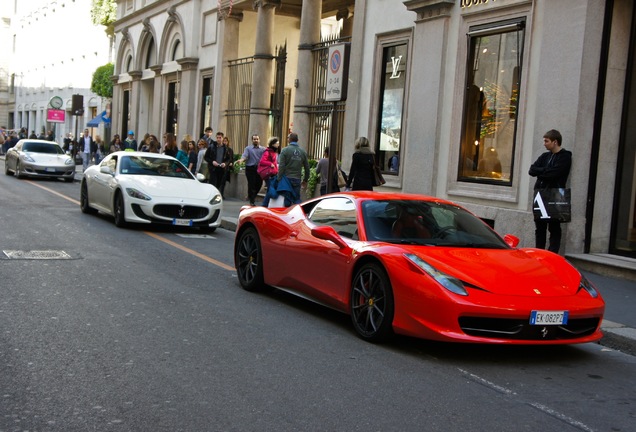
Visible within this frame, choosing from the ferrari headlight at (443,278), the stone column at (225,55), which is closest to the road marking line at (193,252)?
the ferrari headlight at (443,278)

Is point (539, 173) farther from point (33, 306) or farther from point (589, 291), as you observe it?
point (33, 306)

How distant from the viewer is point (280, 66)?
24859mm

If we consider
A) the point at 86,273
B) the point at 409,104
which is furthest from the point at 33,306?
the point at 409,104

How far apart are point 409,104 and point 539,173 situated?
575cm

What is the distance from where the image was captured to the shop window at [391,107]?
18047 millimetres

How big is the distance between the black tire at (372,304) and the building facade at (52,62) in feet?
100

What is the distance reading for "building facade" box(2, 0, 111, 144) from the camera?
50500 mm

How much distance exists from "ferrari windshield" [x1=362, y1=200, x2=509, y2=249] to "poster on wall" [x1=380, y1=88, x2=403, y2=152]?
10049mm

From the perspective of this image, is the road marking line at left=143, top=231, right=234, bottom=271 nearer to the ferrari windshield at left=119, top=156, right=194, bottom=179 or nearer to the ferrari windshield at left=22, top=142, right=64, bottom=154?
the ferrari windshield at left=119, top=156, right=194, bottom=179

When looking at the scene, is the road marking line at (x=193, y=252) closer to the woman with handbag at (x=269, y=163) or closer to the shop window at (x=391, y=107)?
the woman with handbag at (x=269, y=163)

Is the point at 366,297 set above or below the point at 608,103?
below

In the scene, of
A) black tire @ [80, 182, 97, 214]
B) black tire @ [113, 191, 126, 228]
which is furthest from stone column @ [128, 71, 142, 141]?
black tire @ [113, 191, 126, 228]

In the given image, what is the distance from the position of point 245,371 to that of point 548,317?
2393mm

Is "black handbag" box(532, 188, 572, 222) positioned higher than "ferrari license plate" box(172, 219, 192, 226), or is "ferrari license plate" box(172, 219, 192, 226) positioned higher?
"black handbag" box(532, 188, 572, 222)
